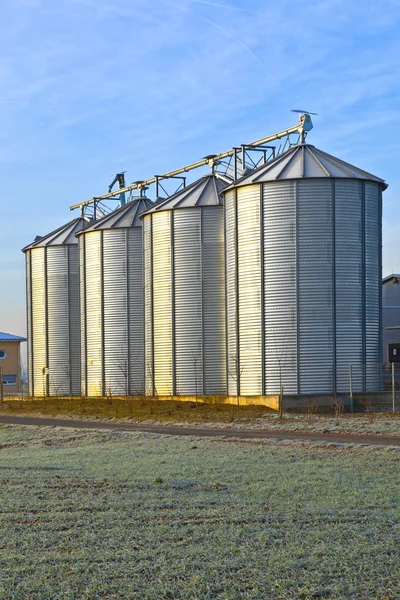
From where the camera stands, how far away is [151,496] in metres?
16.5

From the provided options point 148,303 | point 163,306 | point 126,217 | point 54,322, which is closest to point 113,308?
point 148,303

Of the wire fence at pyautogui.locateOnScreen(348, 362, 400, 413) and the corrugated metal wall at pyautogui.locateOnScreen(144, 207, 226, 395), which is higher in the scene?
the corrugated metal wall at pyautogui.locateOnScreen(144, 207, 226, 395)

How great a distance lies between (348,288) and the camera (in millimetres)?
43844

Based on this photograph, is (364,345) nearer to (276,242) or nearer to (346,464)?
(276,242)

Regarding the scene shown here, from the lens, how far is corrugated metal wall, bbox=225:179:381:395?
43438 mm

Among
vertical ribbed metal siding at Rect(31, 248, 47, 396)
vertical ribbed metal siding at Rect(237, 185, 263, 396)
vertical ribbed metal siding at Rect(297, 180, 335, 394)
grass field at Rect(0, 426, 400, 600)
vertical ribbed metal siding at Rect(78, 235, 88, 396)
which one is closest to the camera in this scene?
grass field at Rect(0, 426, 400, 600)

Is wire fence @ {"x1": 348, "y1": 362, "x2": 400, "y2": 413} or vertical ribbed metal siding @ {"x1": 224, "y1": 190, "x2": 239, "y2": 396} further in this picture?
vertical ribbed metal siding @ {"x1": 224, "y1": 190, "x2": 239, "y2": 396}

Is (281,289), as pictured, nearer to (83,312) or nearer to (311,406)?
(311,406)

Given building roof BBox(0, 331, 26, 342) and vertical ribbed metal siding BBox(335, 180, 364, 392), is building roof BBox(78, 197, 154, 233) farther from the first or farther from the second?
building roof BBox(0, 331, 26, 342)

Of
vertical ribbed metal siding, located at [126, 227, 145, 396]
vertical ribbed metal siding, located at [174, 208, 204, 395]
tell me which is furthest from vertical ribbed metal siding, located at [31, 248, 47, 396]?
vertical ribbed metal siding, located at [174, 208, 204, 395]

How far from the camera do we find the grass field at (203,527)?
10.0m

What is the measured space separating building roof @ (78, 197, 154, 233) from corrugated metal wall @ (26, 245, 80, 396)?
20.1 feet

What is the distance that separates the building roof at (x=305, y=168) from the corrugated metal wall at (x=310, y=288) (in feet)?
1.29

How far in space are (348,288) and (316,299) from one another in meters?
1.82
